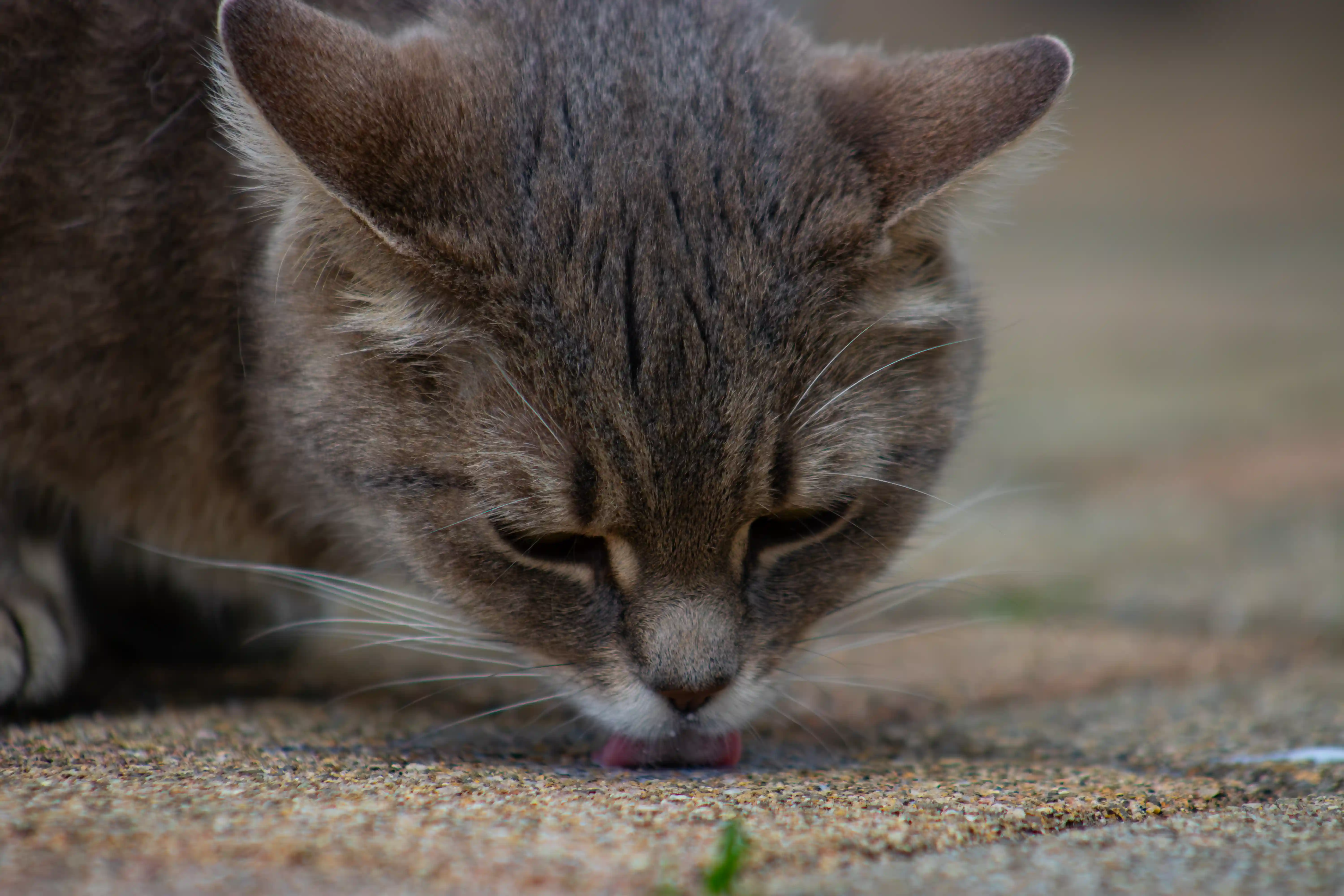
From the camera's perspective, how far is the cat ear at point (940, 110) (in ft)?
6.52

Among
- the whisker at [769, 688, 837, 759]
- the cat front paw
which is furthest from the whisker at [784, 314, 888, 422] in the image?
the cat front paw

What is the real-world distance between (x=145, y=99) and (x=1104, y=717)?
7.19 feet

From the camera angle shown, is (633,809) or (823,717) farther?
(823,717)

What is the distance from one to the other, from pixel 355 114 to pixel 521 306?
0.38 meters

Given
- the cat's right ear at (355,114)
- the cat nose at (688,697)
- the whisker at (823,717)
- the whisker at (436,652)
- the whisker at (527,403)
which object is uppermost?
the cat's right ear at (355,114)

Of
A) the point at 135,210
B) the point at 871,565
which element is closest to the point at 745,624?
the point at 871,565

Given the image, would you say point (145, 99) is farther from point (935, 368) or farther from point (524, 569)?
point (935, 368)

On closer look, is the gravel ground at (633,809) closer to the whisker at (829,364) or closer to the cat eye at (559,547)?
the cat eye at (559,547)

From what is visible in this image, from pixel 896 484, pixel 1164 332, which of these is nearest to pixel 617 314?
pixel 896 484

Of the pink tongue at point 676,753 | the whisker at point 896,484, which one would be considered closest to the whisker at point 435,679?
the pink tongue at point 676,753

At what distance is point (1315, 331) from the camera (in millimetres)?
5977

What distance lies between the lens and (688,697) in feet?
6.28

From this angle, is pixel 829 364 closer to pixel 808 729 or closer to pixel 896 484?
pixel 896 484

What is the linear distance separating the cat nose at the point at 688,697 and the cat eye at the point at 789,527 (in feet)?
0.76
